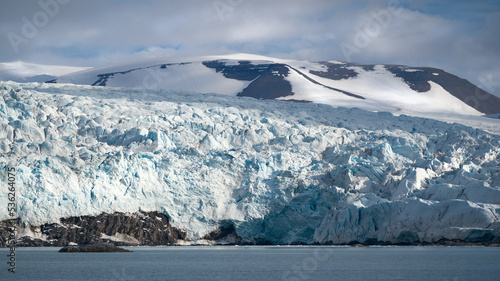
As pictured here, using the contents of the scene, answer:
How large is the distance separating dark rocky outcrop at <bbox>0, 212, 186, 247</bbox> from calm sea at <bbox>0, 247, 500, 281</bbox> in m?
0.91

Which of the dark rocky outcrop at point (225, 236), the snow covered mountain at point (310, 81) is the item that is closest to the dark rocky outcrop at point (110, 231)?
the dark rocky outcrop at point (225, 236)

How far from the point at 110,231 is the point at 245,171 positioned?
29.8 feet

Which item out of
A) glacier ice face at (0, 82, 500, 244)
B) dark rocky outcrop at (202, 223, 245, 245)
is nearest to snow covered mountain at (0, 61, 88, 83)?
glacier ice face at (0, 82, 500, 244)

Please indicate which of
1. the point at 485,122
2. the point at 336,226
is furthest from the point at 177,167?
the point at 485,122

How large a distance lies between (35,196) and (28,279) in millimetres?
10917

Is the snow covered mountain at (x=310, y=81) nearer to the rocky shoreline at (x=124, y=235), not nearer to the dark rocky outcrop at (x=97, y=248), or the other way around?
the rocky shoreline at (x=124, y=235)

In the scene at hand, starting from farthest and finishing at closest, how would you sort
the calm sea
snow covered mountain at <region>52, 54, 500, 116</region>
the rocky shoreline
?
snow covered mountain at <region>52, 54, 500, 116</region>, the rocky shoreline, the calm sea

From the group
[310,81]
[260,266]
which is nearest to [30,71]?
[310,81]

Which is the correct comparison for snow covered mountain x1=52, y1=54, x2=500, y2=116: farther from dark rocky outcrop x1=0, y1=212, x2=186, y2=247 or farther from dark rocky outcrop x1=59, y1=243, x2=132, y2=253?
dark rocky outcrop x1=59, y1=243, x2=132, y2=253

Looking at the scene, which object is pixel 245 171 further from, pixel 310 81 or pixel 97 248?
pixel 310 81

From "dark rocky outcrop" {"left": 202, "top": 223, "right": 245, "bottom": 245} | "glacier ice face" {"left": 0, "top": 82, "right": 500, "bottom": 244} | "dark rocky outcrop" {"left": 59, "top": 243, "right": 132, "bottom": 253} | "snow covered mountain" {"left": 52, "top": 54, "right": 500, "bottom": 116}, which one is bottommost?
"dark rocky outcrop" {"left": 59, "top": 243, "right": 132, "bottom": 253}

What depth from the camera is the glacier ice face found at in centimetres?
3628

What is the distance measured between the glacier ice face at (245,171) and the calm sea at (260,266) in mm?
1864

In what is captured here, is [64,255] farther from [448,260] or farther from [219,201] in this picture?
[448,260]
